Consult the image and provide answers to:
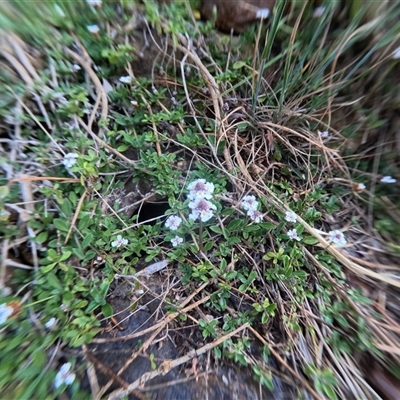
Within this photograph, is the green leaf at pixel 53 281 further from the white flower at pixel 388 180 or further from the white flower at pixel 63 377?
the white flower at pixel 388 180

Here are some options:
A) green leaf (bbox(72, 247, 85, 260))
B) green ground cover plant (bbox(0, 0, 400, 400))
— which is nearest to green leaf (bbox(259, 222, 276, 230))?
green ground cover plant (bbox(0, 0, 400, 400))

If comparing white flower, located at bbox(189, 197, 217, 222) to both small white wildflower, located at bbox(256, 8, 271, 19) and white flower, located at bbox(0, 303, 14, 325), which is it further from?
small white wildflower, located at bbox(256, 8, 271, 19)

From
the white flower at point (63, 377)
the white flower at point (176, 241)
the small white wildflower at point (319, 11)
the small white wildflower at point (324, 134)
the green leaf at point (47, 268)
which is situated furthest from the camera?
the small white wildflower at point (324, 134)

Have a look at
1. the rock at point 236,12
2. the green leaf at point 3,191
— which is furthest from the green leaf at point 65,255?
the rock at point 236,12

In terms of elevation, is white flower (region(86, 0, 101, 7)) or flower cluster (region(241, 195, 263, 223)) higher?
white flower (region(86, 0, 101, 7))

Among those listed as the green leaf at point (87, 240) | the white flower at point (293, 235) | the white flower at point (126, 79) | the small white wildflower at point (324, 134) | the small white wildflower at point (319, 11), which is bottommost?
the white flower at point (293, 235)

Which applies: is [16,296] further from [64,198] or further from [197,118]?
[197,118]

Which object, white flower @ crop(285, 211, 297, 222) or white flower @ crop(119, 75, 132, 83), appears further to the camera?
white flower @ crop(119, 75, 132, 83)
